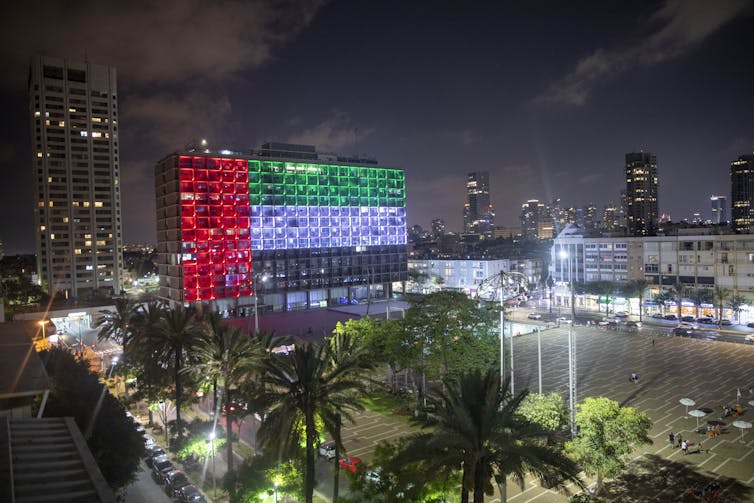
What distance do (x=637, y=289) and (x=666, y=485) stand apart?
72.6 m

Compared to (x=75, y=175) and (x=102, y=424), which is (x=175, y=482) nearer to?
(x=102, y=424)

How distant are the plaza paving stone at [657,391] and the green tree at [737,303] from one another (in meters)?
16.8

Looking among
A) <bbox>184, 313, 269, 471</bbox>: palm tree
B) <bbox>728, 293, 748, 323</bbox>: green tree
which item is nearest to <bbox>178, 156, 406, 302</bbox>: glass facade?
<bbox>184, 313, 269, 471</bbox>: palm tree

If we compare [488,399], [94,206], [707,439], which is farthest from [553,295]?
[94,206]

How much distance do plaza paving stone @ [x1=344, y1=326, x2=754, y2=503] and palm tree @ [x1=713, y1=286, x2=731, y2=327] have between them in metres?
14.3

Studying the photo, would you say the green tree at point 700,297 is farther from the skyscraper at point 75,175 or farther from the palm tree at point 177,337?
the skyscraper at point 75,175

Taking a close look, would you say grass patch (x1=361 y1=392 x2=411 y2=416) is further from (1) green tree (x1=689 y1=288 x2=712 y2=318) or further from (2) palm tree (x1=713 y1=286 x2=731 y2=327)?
(1) green tree (x1=689 y1=288 x2=712 y2=318)

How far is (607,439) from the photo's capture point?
27.5m

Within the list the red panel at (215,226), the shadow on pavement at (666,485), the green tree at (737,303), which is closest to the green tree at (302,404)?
the shadow on pavement at (666,485)

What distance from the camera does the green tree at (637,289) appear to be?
92.9 metres

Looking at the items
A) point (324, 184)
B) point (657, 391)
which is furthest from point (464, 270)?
point (657, 391)

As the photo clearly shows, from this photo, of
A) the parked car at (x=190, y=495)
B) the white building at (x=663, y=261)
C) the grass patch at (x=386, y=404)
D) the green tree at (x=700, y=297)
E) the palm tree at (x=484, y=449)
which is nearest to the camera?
the palm tree at (x=484, y=449)

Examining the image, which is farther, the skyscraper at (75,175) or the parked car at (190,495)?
the skyscraper at (75,175)

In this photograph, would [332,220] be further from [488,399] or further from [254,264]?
[488,399]
